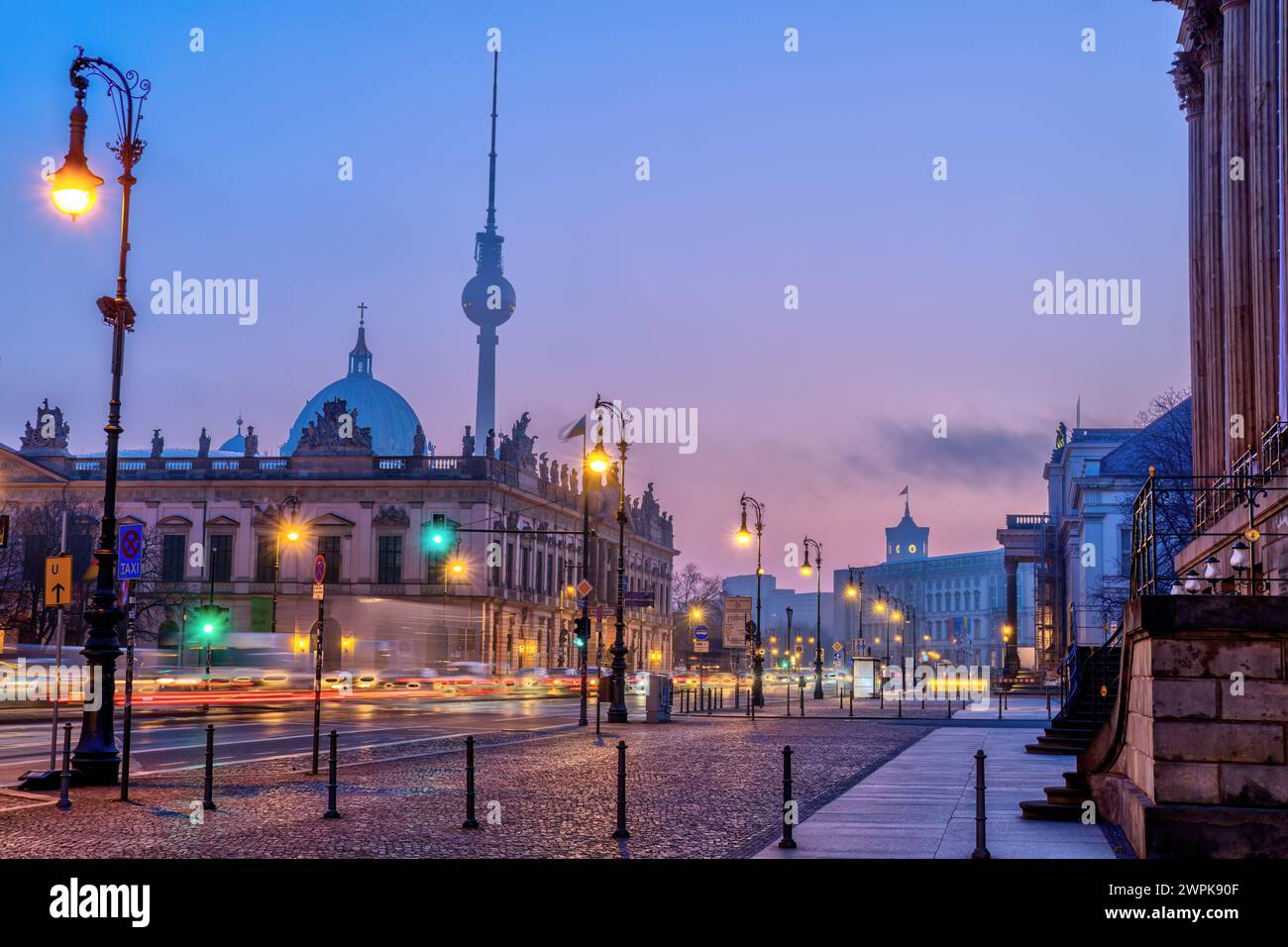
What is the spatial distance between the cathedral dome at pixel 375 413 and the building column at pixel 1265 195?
340 ft

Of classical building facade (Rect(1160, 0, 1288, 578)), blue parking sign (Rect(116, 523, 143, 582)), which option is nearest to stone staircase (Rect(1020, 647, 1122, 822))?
classical building facade (Rect(1160, 0, 1288, 578))

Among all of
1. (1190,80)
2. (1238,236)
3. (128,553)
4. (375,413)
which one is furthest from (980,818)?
(375,413)

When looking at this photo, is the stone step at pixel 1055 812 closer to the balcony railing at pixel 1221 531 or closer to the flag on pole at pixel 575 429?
the balcony railing at pixel 1221 531

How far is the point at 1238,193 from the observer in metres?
29.4

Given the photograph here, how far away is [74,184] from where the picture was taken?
19031 mm

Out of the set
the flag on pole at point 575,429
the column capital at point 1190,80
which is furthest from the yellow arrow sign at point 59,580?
the flag on pole at point 575,429

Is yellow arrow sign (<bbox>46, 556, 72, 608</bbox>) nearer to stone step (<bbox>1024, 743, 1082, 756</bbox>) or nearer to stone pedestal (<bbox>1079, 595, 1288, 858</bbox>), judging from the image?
stone pedestal (<bbox>1079, 595, 1288, 858</bbox>)

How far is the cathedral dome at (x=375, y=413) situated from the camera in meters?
127

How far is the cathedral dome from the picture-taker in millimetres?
127000

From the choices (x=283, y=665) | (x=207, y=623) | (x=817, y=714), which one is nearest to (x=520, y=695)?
(x=283, y=665)

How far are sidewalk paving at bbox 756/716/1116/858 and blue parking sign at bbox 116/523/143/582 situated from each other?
1003 centimetres

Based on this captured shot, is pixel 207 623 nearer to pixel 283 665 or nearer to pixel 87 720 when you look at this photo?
pixel 283 665

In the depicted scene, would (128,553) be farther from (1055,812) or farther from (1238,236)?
(1238,236)
